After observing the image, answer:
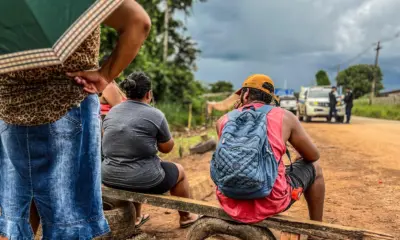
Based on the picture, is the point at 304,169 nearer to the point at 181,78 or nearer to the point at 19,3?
the point at 19,3

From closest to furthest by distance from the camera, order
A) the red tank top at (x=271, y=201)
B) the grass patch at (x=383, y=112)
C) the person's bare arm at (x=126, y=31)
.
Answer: the person's bare arm at (x=126, y=31), the red tank top at (x=271, y=201), the grass patch at (x=383, y=112)

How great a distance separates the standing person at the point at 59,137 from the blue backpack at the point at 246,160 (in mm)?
1232

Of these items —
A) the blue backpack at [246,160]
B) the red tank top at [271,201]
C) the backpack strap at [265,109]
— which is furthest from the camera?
the backpack strap at [265,109]

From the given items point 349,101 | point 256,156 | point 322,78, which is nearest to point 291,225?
point 256,156

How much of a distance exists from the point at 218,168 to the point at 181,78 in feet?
57.4

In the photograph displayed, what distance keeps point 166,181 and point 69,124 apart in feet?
7.06

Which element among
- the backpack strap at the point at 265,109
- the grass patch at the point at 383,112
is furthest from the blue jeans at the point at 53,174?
the grass patch at the point at 383,112

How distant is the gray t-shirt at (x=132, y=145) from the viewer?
3703 millimetres

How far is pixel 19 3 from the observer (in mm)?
1355

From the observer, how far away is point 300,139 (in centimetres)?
327

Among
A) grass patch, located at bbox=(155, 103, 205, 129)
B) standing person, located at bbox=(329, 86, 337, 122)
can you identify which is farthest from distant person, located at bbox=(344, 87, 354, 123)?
grass patch, located at bbox=(155, 103, 205, 129)

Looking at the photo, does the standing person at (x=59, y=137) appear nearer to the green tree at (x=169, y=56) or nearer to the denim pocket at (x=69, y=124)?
the denim pocket at (x=69, y=124)

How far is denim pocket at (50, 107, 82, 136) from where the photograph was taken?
1.75 metres

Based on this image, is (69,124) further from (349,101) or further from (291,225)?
(349,101)
